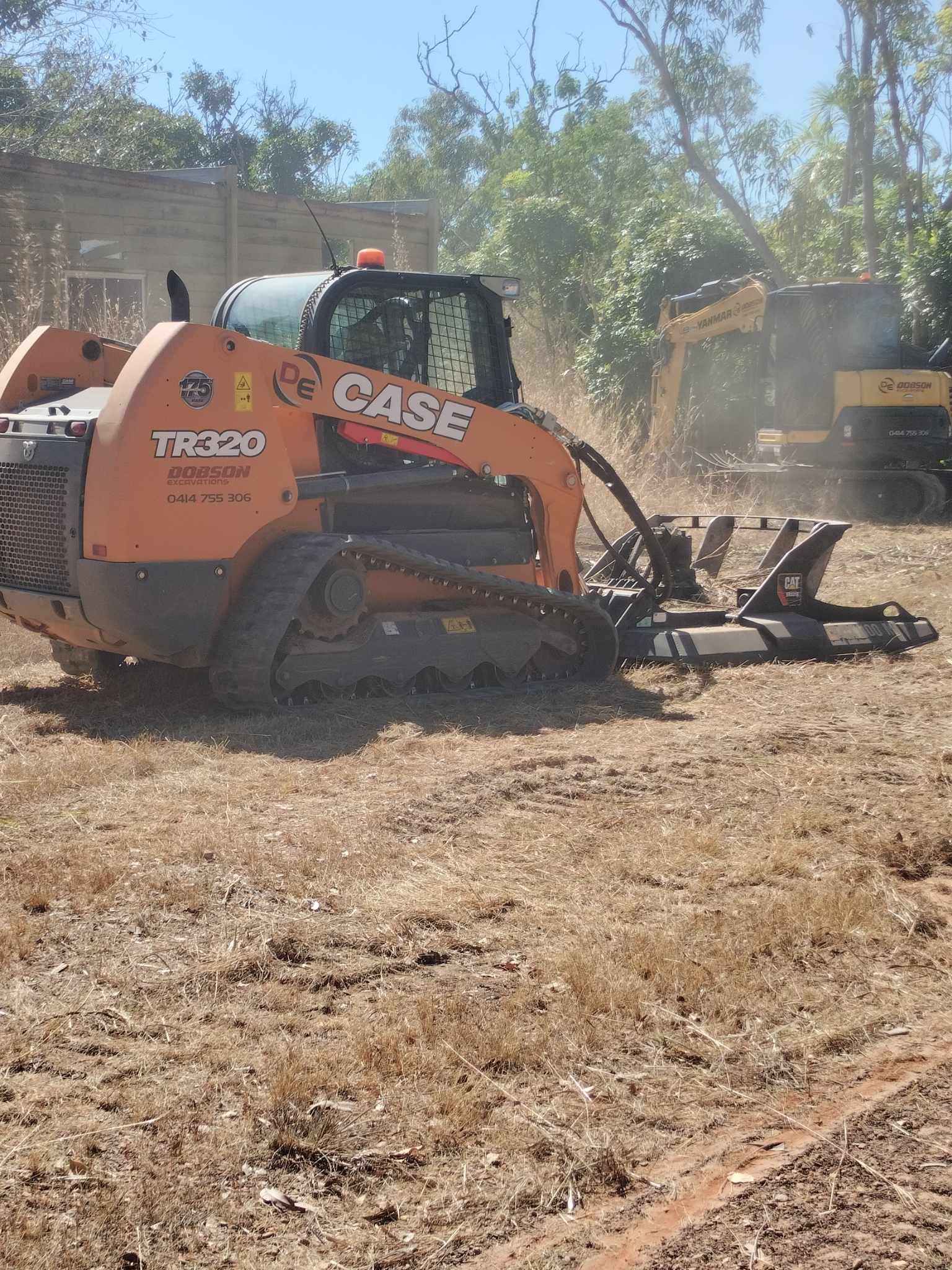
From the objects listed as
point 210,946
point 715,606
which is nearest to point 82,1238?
point 210,946

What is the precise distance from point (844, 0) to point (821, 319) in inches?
570

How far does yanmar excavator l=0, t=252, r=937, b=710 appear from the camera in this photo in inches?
239

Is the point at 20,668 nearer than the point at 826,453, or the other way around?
the point at 20,668

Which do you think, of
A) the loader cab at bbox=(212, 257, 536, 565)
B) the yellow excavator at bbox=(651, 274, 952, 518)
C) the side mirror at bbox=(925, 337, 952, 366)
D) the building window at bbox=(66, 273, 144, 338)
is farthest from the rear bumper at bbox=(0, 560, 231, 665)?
the side mirror at bbox=(925, 337, 952, 366)

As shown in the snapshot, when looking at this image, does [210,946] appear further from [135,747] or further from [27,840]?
[135,747]

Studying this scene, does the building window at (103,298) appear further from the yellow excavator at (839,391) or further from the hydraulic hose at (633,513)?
the yellow excavator at (839,391)

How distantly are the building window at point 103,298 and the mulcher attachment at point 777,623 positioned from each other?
6.63 metres

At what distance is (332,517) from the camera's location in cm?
695

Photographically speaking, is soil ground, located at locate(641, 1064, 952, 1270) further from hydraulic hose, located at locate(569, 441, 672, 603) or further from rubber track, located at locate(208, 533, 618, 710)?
hydraulic hose, located at locate(569, 441, 672, 603)

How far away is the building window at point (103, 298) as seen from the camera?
13070mm

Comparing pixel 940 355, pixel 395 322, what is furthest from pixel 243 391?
pixel 940 355

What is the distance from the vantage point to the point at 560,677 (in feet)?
25.7

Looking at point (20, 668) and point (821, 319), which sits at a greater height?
point (821, 319)

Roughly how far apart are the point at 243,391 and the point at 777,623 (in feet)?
12.2
